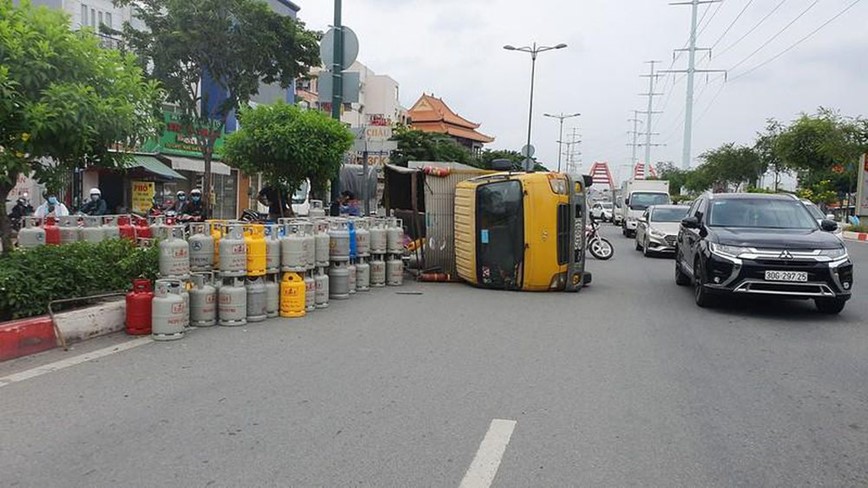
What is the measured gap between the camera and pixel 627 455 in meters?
4.22

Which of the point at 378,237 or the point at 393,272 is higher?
the point at 378,237

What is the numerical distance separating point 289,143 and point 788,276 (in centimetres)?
895

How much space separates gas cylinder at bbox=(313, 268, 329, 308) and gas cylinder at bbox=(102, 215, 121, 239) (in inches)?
122

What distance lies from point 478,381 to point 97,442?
2.86 m

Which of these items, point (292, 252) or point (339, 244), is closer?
point (292, 252)

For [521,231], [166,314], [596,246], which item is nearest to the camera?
[166,314]

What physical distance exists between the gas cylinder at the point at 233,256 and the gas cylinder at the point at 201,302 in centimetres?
25

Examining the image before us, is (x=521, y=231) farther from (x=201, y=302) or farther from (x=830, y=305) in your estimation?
(x=201, y=302)

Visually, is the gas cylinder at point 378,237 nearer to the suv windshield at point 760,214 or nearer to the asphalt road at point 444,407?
the asphalt road at point 444,407

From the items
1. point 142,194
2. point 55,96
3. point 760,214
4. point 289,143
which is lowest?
point 760,214

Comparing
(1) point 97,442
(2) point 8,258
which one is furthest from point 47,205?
(1) point 97,442

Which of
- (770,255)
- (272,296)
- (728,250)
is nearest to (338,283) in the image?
(272,296)

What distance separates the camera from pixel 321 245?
9.55 metres

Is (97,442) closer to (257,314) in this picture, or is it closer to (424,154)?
(257,314)
